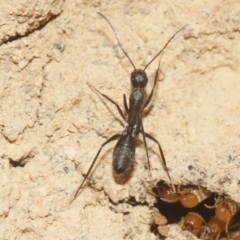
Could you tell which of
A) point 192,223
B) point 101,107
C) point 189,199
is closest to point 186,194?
point 189,199

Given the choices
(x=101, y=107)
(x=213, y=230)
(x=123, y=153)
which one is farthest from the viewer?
(x=213, y=230)

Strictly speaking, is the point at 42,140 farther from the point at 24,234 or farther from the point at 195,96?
the point at 195,96

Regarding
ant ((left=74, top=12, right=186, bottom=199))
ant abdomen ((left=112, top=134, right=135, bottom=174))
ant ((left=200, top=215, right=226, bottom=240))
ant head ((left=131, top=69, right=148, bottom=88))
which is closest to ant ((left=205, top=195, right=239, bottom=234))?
ant ((left=200, top=215, right=226, bottom=240))

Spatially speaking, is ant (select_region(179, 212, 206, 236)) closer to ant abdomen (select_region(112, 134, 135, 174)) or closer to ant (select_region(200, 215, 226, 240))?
ant (select_region(200, 215, 226, 240))

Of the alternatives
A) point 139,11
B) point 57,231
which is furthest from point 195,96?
point 57,231

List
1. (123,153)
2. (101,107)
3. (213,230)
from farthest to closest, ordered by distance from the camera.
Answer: (213,230), (101,107), (123,153)

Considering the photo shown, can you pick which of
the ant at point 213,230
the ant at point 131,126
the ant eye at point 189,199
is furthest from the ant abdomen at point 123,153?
the ant at point 213,230

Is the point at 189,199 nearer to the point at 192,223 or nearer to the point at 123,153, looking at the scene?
the point at 192,223
